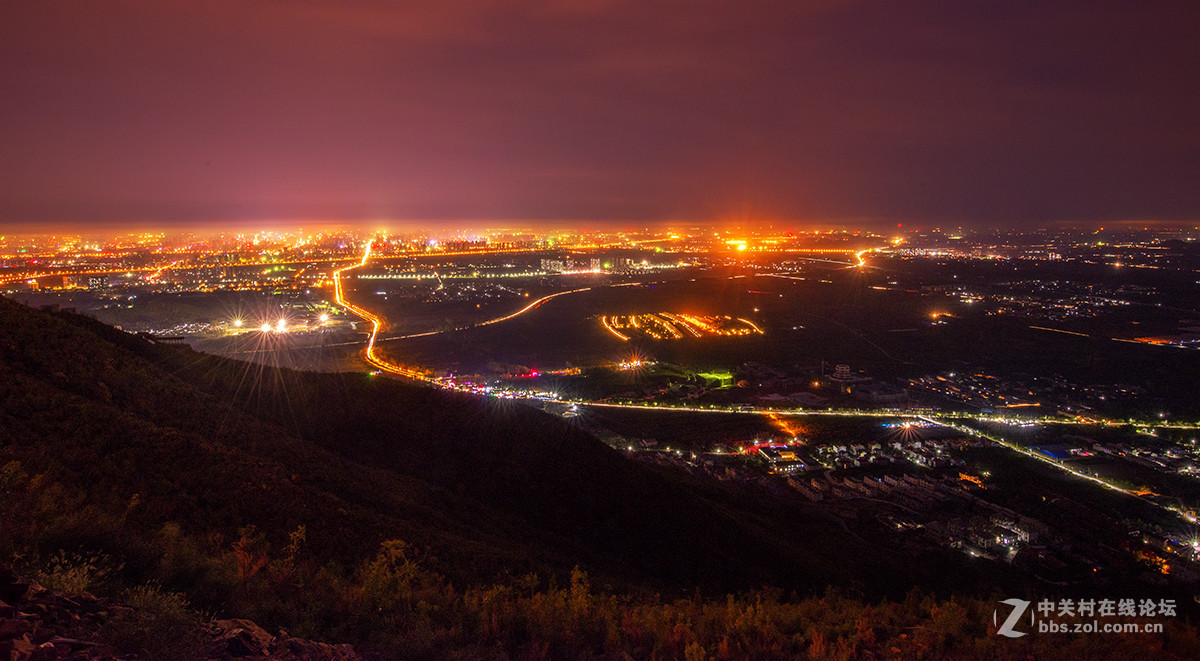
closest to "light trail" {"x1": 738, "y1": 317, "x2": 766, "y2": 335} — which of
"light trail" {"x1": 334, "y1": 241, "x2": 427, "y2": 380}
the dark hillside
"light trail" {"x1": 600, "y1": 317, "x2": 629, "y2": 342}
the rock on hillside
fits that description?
"light trail" {"x1": 600, "y1": 317, "x2": 629, "y2": 342}

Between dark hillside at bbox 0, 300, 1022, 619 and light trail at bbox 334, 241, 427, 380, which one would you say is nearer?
dark hillside at bbox 0, 300, 1022, 619

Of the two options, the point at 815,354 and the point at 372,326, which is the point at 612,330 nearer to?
the point at 815,354

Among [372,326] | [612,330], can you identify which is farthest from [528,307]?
[372,326]

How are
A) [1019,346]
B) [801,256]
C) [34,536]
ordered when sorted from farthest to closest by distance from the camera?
1. [801,256]
2. [1019,346]
3. [34,536]

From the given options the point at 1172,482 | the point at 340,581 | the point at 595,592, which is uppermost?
the point at 340,581

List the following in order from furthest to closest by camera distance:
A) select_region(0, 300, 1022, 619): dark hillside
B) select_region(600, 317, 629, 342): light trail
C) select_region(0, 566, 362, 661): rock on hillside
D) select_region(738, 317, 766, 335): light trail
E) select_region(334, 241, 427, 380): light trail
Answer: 1. select_region(738, 317, 766, 335): light trail
2. select_region(600, 317, 629, 342): light trail
3. select_region(334, 241, 427, 380): light trail
4. select_region(0, 300, 1022, 619): dark hillside
5. select_region(0, 566, 362, 661): rock on hillside

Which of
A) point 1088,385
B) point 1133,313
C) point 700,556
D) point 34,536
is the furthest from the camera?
point 1133,313

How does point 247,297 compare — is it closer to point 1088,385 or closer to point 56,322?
point 56,322

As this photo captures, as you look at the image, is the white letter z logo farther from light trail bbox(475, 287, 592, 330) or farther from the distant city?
light trail bbox(475, 287, 592, 330)

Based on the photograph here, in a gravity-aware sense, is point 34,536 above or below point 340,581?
above

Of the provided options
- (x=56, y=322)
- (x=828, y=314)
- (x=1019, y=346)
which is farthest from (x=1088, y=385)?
(x=56, y=322)

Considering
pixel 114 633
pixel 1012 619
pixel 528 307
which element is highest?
pixel 114 633
